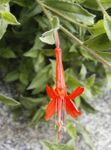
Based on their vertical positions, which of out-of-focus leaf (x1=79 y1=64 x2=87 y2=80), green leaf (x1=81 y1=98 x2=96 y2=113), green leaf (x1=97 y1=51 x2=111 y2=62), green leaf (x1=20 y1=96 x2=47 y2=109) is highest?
green leaf (x1=97 y1=51 x2=111 y2=62)

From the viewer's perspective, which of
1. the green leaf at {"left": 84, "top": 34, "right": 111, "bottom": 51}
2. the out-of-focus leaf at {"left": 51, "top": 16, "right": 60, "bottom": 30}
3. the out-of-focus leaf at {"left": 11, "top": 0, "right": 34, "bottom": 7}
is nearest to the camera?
the out-of-focus leaf at {"left": 51, "top": 16, "right": 60, "bottom": 30}

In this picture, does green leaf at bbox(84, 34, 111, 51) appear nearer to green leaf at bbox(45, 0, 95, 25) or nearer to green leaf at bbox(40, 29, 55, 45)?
green leaf at bbox(45, 0, 95, 25)

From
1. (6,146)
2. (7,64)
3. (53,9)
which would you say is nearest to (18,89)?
(7,64)

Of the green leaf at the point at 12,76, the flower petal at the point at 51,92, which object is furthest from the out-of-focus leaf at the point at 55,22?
the green leaf at the point at 12,76

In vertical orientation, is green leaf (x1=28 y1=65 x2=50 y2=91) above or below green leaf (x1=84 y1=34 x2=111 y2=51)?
below

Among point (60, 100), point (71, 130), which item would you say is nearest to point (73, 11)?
point (60, 100)

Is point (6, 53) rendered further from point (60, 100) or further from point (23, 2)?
point (60, 100)

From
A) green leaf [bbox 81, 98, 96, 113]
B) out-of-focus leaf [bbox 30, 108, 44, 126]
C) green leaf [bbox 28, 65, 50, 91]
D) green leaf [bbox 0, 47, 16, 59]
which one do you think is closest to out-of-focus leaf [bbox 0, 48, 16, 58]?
green leaf [bbox 0, 47, 16, 59]
